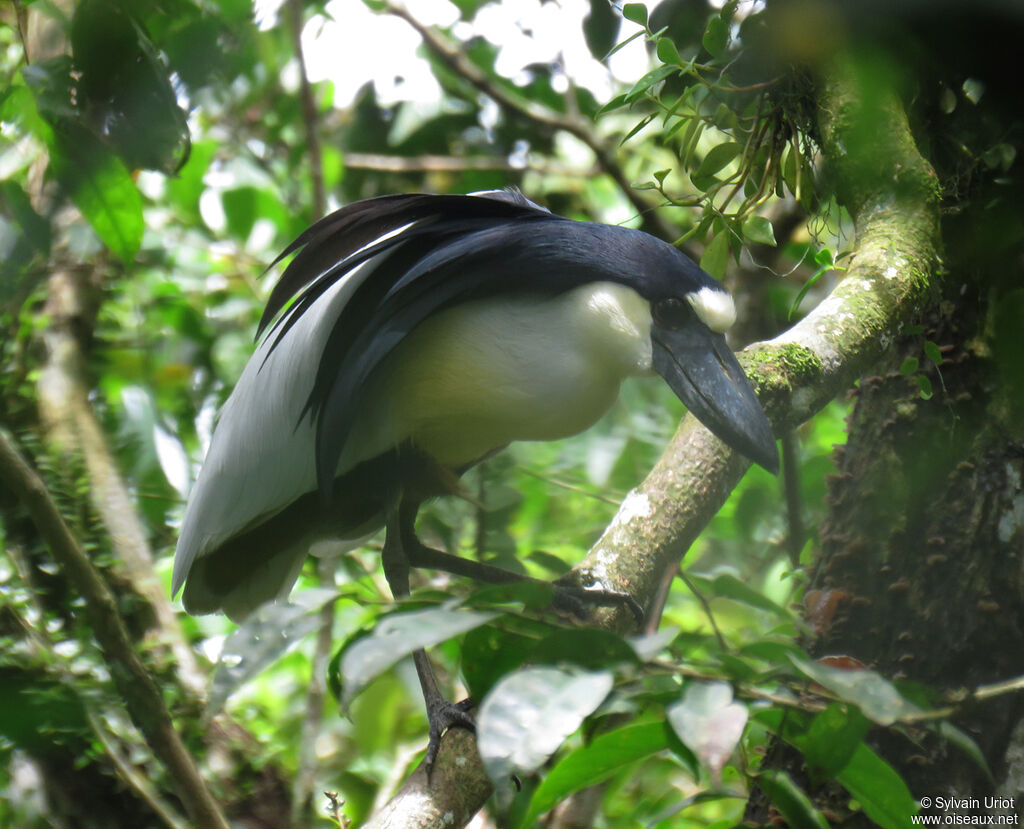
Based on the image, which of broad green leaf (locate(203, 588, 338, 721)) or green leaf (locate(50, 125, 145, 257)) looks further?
green leaf (locate(50, 125, 145, 257))

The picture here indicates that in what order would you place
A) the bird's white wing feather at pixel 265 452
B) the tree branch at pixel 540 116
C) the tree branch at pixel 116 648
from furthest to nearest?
the tree branch at pixel 540 116 → the bird's white wing feather at pixel 265 452 → the tree branch at pixel 116 648

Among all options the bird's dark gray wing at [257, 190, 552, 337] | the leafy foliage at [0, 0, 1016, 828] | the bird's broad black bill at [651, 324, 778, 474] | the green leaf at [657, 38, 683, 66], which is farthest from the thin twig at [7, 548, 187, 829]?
the green leaf at [657, 38, 683, 66]

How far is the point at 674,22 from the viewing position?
1.81 m

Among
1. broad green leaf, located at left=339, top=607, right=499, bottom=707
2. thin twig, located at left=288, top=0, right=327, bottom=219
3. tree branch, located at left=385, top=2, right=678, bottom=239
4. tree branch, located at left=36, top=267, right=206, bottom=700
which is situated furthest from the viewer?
tree branch, located at left=385, top=2, right=678, bottom=239

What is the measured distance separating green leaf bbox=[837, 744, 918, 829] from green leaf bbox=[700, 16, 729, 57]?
3.70 feet

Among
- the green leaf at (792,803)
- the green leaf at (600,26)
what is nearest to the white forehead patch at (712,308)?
the green leaf at (600,26)

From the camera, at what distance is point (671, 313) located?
1.57 metres

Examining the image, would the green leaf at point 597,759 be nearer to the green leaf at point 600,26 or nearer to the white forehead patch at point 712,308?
the white forehead patch at point 712,308

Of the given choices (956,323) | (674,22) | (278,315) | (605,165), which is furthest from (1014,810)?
(605,165)

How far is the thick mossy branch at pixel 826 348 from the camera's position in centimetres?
156

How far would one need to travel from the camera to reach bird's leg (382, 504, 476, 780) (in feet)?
4.82

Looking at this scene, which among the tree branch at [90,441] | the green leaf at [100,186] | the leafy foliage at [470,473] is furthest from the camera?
the tree branch at [90,441]

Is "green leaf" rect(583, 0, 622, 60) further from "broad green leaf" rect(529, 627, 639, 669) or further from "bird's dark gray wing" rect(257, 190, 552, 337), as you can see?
"broad green leaf" rect(529, 627, 639, 669)

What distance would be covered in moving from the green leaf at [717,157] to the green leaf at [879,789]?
44.7 inches
